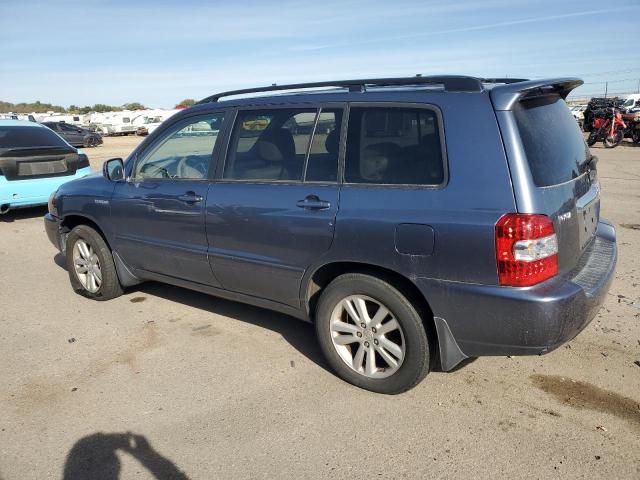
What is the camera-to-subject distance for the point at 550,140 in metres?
3.15

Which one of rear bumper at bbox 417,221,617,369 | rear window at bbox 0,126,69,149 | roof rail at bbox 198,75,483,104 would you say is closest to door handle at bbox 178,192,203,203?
roof rail at bbox 198,75,483,104

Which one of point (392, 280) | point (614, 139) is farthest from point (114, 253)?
point (614, 139)

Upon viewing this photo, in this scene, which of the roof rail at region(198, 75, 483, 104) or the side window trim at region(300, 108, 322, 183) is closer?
the roof rail at region(198, 75, 483, 104)

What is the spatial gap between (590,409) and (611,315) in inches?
58.8

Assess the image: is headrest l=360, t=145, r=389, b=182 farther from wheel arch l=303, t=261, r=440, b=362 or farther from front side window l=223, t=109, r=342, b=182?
→ wheel arch l=303, t=261, r=440, b=362

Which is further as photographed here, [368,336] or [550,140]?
[368,336]

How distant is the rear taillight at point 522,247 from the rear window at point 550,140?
0.23 m

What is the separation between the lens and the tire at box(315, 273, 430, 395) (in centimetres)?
317

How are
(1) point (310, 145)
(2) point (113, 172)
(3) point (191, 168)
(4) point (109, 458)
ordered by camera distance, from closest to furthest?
(4) point (109, 458) < (1) point (310, 145) < (3) point (191, 168) < (2) point (113, 172)

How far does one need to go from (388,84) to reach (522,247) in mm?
1332

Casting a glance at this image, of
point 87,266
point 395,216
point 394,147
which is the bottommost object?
point 87,266

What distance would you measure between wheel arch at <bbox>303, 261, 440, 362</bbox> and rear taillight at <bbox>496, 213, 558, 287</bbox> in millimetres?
508

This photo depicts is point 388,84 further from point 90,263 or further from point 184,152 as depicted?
point 90,263

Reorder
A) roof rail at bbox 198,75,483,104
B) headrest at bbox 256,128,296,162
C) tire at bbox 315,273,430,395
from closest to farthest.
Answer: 1. roof rail at bbox 198,75,483,104
2. tire at bbox 315,273,430,395
3. headrest at bbox 256,128,296,162
